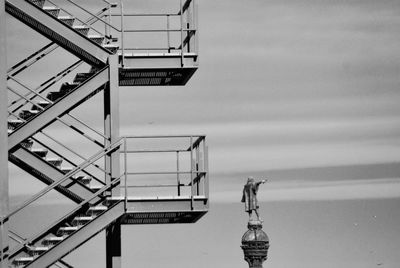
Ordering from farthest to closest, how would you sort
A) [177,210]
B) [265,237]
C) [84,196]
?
[265,237] < [84,196] < [177,210]

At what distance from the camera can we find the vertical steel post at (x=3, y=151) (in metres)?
27.2

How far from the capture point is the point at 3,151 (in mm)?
27359

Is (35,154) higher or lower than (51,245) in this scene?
higher

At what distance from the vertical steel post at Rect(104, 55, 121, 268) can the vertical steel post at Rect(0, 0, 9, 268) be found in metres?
2.31

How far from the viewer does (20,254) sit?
2734cm

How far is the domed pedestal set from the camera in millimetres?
39938

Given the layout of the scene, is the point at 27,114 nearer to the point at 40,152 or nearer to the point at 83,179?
the point at 40,152

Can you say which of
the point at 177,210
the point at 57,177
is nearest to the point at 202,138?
the point at 177,210

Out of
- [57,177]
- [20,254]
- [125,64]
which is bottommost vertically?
[20,254]

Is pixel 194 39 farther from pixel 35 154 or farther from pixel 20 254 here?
pixel 20 254

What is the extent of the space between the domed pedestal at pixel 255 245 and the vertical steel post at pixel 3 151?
1384 cm

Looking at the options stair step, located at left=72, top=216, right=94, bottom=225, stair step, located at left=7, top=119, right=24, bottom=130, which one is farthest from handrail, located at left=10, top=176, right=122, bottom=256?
stair step, located at left=7, top=119, right=24, bottom=130

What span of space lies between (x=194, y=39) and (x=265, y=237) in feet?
42.9

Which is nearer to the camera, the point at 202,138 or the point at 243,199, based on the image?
the point at 202,138
